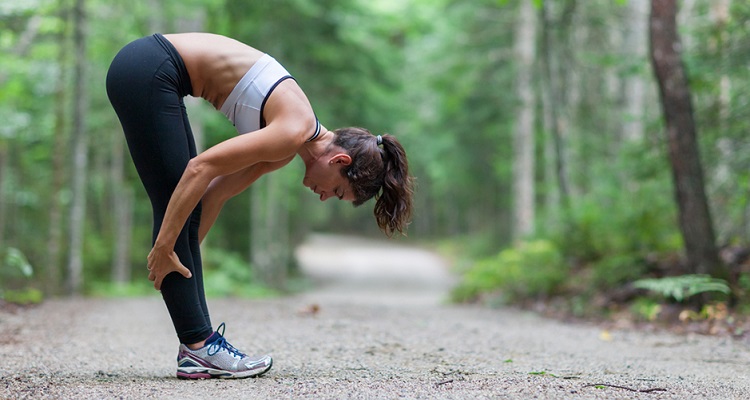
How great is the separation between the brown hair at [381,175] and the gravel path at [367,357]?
800 mm

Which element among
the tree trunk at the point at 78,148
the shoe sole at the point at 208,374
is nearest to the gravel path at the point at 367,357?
the shoe sole at the point at 208,374

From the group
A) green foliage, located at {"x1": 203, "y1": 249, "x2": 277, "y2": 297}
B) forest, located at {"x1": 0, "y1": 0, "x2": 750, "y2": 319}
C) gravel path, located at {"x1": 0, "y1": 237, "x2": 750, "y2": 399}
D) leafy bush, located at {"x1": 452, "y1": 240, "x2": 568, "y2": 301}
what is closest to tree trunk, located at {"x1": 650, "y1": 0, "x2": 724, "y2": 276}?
forest, located at {"x1": 0, "y1": 0, "x2": 750, "y2": 319}

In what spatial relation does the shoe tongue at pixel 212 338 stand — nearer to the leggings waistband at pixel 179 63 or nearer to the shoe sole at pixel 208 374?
the shoe sole at pixel 208 374

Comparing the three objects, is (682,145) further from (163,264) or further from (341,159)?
(163,264)

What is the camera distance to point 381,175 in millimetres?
3350

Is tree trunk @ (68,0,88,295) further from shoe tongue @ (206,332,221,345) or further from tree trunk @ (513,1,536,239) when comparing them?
tree trunk @ (513,1,536,239)

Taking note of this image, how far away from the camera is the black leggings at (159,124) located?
3135mm

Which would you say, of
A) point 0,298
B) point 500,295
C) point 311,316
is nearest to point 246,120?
point 311,316

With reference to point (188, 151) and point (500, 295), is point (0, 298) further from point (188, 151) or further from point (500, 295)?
point (500, 295)

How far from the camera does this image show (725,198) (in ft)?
28.3

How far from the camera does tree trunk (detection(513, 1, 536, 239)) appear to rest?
18.2m

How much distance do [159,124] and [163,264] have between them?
2.10 feet

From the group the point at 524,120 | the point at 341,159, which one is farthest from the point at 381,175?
the point at 524,120

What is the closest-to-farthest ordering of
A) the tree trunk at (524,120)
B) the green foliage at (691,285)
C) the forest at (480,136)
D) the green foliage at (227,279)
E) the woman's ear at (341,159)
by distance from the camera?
the woman's ear at (341,159), the green foliage at (691,285), the forest at (480,136), the green foliage at (227,279), the tree trunk at (524,120)
